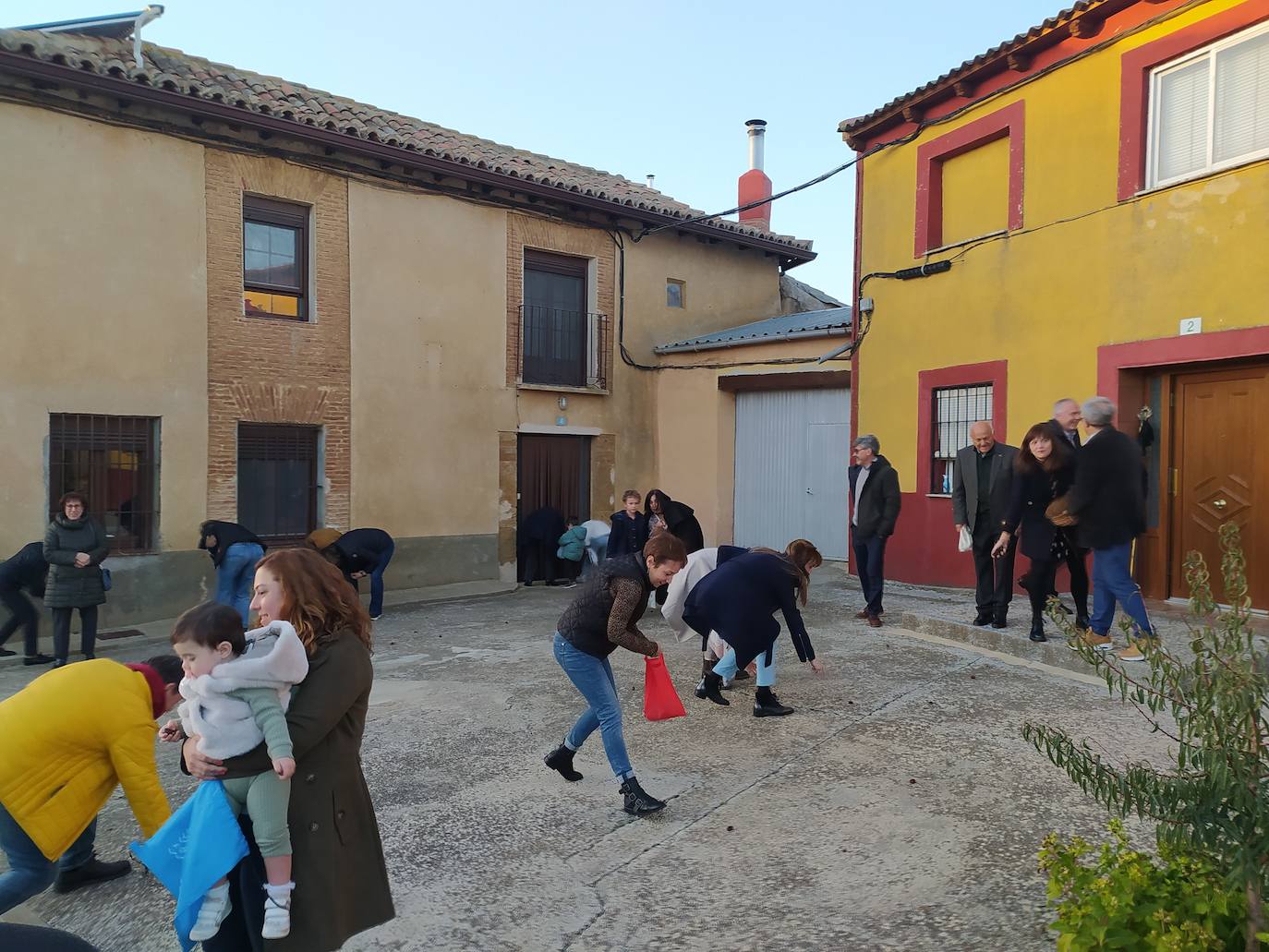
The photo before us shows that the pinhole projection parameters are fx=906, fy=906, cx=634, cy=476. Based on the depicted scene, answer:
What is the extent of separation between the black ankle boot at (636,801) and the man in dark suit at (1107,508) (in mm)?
3321

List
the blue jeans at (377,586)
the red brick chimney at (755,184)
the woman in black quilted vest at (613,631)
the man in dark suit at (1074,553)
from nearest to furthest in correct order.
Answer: the woman in black quilted vest at (613,631) < the man in dark suit at (1074,553) < the blue jeans at (377,586) < the red brick chimney at (755,184)

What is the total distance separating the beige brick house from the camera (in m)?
9.20

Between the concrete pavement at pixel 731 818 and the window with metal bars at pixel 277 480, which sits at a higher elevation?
the window with metal bars at pixel 277 480

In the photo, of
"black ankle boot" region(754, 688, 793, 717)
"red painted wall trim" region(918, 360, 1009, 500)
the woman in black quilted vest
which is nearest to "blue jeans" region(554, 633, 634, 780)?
the woman in black quilted vest

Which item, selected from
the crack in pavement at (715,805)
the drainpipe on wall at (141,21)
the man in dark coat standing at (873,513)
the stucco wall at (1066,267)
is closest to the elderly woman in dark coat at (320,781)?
the crack in pavement at (715,805)

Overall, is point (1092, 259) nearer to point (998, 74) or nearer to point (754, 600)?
point (998, 74)

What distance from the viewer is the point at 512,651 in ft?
26.6

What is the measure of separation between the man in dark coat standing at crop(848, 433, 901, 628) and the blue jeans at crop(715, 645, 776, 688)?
2.54 meters

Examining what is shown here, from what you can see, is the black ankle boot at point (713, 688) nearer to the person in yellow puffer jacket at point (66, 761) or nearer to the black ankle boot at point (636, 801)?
the black ankle boot at point (636, 801)

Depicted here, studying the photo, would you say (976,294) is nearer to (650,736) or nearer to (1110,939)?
(650,736)

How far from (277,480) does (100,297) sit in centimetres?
276

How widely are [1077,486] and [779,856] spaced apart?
364 centimetres

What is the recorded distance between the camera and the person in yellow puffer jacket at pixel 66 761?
9.77 ft

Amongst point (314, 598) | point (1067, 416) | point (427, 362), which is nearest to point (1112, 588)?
point (1067, 416)
